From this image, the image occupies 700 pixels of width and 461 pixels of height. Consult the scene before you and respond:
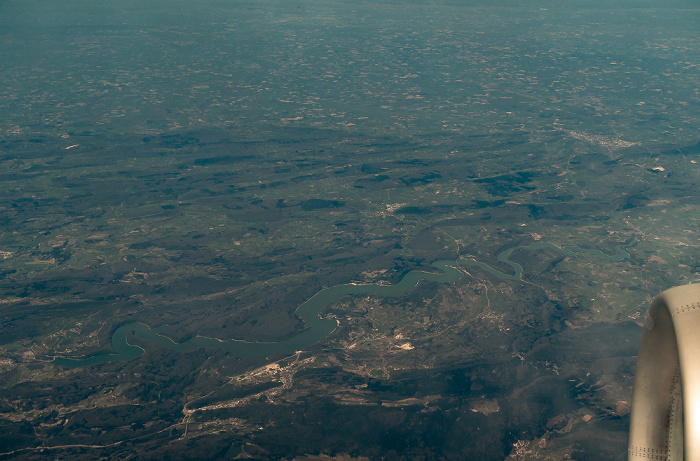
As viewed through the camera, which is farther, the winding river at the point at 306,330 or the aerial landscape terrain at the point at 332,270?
the winding river at the point at 306,330

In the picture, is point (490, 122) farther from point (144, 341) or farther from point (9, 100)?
point (9, 100)

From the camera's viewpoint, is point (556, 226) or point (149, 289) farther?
point (556, 226)

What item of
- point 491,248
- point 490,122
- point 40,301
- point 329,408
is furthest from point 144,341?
point 490,122

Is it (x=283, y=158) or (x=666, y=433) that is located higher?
(x=666, y=433)

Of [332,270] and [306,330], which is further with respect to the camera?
[332,270]
